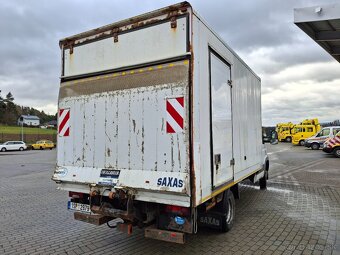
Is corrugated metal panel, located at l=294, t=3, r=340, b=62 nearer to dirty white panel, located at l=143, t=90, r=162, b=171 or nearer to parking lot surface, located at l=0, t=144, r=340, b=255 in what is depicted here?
dirty white panel, located at l=143, t=90, r=162, b=171

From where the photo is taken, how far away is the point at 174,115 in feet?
13.1

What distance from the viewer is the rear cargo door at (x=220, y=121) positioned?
455 centimetres

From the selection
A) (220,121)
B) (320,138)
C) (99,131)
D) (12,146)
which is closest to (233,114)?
(220,121)

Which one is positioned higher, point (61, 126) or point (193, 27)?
point (193, 27)

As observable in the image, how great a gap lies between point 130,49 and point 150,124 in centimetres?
120

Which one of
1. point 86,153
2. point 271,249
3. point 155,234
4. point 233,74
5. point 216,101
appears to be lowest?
point 271,249

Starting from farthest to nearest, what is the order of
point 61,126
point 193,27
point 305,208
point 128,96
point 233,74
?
point 305,208 < point 233,74 < point 61,126 < point 128,96 < point 193,27

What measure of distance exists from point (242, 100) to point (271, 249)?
116 inches

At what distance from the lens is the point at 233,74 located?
571 centimetres

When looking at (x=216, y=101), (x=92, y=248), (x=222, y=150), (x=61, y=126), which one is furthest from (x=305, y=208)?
(x=61, y=126)

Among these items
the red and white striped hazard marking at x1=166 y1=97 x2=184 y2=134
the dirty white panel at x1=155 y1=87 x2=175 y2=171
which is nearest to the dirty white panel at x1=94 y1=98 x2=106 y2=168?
the dirty white panel at x1=155 y1=87 x2=175 y2=171

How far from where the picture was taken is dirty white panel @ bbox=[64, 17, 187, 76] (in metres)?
4.08

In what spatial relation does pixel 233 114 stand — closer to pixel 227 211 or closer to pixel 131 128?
pixel 227 211

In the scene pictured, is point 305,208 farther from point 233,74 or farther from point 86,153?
point 86,153
